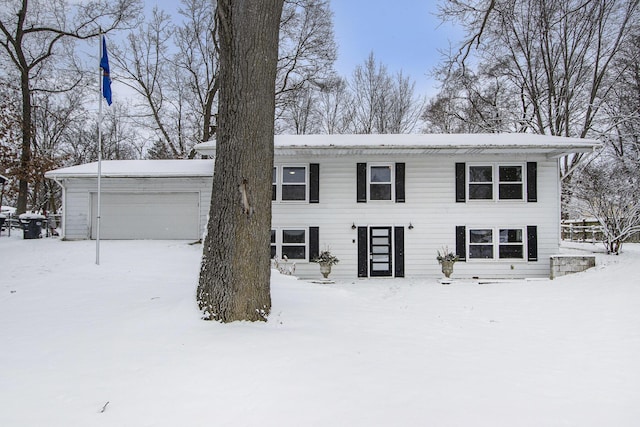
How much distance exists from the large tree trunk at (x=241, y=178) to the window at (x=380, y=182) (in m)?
8.10

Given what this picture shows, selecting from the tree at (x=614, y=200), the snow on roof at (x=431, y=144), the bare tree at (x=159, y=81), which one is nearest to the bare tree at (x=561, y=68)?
the tree at (x=614, y=200)

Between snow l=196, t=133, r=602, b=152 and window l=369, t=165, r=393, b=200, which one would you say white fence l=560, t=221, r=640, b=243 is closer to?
snow l=196, t=133, r=602, b=152

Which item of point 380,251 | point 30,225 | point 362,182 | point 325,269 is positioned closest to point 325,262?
point 325,269

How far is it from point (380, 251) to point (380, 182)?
223 centimetres

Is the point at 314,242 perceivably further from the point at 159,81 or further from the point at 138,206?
the point at 159,81

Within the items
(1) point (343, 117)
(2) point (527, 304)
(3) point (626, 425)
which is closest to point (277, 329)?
(3) point (626, 425)

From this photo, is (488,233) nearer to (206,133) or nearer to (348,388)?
(348,388)

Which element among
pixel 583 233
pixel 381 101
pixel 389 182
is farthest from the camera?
pixel 381 101

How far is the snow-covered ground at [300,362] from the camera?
2.75m

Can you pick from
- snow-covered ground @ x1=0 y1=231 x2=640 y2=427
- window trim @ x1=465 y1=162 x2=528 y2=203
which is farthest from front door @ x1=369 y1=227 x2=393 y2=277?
snow-covered ground @ x1=0 y1=231 x2=640 y2=427

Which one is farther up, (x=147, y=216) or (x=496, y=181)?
(x=496, y=181)

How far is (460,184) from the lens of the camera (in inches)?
486

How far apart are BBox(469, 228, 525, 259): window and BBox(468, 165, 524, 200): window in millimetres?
1062

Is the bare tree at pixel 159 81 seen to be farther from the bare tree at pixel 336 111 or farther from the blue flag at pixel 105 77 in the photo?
the blue flag at pixel 105 77
